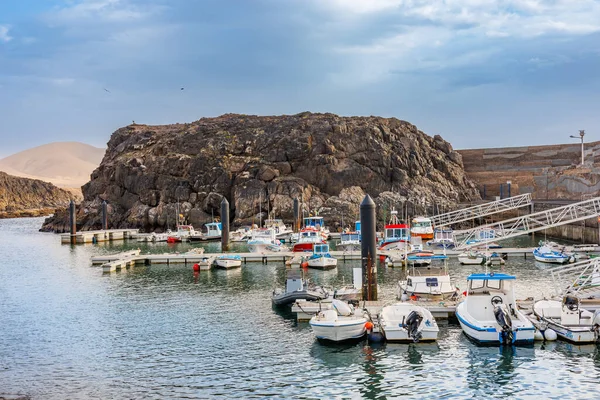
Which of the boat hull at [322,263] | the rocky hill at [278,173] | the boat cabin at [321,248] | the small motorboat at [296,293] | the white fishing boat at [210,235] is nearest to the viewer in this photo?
the small motorboat at [296,293]

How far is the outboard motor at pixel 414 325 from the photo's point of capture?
93.6ft

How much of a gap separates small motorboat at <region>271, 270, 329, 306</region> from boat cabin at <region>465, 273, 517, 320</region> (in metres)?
9.37

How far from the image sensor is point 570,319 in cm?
2866

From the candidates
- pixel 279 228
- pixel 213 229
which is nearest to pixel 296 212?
pixel 279 228

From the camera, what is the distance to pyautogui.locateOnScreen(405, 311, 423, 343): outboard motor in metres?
28.5

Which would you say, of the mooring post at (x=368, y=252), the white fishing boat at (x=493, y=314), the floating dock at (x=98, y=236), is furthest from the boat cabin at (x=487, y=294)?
the floating dock at (x=98, y=236)

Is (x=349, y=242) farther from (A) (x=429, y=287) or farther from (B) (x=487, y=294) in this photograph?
(B) (x=487, y=294)

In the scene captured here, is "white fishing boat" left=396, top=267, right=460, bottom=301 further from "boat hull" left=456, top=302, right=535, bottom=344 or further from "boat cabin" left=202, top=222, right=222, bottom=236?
"boat cabin" left=202, top=222, right=222, bottom=236

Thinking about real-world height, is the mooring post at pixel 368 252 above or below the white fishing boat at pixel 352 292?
above

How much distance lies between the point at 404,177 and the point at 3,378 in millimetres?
96954

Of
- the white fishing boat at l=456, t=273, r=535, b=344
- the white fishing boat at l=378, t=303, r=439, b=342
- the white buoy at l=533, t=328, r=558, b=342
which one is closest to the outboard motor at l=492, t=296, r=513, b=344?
the white fishing boat at l=456, t=273, r=535, b=344

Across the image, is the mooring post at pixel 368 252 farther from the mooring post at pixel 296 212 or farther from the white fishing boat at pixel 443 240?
the mooring post at pixel 296 212

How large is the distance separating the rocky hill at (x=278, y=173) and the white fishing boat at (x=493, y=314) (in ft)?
243

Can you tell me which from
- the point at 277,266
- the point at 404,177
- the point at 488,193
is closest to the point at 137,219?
the point at 404,177
